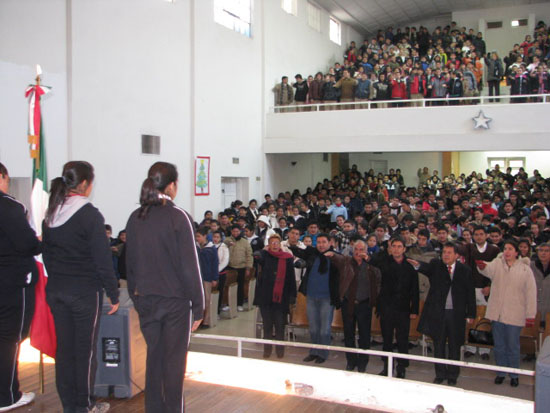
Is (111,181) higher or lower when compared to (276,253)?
higher

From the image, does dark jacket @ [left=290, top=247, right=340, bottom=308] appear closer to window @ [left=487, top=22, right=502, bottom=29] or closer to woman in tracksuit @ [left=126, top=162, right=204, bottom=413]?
woman in tracksuit @ [left=126, top=162, right=204, bottom=413]

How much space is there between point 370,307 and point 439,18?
72.8 ft

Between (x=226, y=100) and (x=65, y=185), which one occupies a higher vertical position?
(x=226, y=100)

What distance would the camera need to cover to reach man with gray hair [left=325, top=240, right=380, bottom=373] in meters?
6.25

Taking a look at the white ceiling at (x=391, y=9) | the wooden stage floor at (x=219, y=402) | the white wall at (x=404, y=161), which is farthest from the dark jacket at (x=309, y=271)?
the white wall at (x=404, y=161)

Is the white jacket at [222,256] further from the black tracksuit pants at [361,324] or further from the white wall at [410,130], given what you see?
the white wall at [410,130]

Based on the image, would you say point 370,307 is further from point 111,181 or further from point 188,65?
point 188,65

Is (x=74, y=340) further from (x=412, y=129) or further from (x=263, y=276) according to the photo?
(x=412, y=129)

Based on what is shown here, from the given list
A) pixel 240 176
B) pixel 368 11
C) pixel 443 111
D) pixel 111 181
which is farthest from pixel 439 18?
pixel 111 181

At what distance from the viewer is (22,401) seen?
383cm

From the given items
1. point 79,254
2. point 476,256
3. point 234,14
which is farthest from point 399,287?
point 234,14

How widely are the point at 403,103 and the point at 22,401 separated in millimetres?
13944

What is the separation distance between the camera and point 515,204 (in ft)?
41.1

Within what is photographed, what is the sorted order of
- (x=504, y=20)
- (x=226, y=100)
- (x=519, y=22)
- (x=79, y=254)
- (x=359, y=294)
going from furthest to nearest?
(x=504, y=20), (x=519, y=22), (x=226, y=100), (x=359, y=294), (x=79, y=254)
